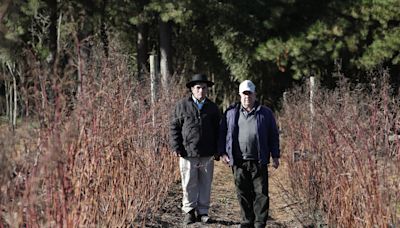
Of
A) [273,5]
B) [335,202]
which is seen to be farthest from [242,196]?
[273,5]

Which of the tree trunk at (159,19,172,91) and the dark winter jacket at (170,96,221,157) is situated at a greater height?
the tree trunk at (159,19,172,91)

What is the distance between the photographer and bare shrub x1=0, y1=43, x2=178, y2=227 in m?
3.38

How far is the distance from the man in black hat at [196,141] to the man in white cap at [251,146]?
0.25m

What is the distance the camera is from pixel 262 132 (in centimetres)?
543

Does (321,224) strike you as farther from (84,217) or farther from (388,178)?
(84,217)

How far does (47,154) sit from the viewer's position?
10.3 feet

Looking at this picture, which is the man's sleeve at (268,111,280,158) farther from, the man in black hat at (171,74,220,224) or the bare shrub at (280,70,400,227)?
the man in black hat at (171,74,220,224)

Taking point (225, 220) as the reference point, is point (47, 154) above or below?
above

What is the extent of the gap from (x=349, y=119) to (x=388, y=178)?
105cm

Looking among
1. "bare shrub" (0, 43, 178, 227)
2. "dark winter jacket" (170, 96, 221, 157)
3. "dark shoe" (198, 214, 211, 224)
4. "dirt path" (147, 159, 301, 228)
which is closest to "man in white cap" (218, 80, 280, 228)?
"dark winter jacket" (170, 96, 221, 157)

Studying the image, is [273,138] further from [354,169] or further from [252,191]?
[354,169]

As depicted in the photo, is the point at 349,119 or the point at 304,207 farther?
the point at 304,207

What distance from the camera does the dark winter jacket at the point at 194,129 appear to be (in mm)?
5766

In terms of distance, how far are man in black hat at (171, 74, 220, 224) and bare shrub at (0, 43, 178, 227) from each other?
296 millimetres
